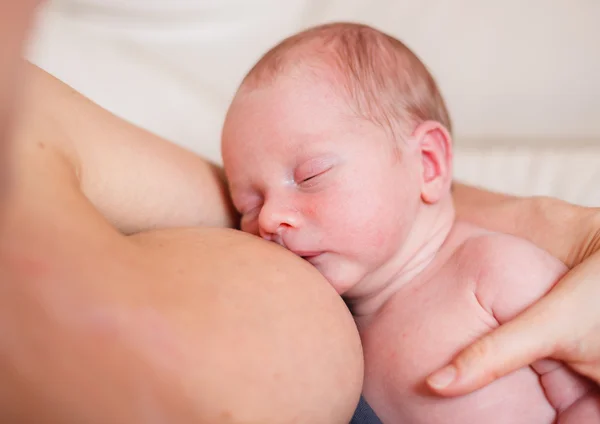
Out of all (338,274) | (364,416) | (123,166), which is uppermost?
(123,166)

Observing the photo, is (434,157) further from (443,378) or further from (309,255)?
(443,378)

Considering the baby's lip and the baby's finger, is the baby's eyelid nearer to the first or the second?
the baby's lip

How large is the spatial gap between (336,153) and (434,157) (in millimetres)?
186

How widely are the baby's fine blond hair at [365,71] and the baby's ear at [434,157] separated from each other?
2cm

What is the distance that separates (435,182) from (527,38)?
2.59ft

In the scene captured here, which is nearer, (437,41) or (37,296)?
(37,296)

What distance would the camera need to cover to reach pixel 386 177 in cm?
94

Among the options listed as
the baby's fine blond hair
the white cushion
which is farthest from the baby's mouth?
the white cushion

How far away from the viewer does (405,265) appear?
100cm

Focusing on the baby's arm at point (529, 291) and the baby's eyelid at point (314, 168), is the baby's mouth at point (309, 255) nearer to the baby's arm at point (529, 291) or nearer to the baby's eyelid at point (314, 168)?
the baby's eyelid at point (314, 168)

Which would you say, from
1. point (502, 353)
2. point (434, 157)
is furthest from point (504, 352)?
point (434, 157)

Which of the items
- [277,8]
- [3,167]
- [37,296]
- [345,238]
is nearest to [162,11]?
[277,8]

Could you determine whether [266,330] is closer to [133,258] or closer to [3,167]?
[133,258]

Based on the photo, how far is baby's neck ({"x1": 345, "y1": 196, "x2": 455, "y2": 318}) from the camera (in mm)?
989
